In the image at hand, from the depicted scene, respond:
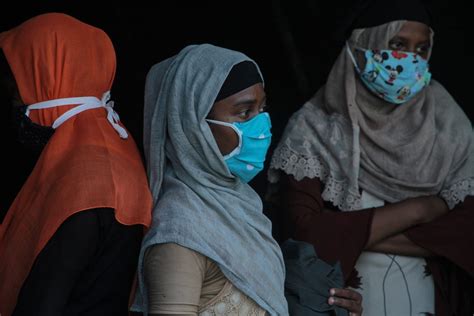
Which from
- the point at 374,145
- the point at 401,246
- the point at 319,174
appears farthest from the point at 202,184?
the point at 374,145

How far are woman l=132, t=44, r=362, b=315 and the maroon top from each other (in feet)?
1.84

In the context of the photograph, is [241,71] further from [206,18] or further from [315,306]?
[206,18]

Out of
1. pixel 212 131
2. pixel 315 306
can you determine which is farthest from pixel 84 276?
pixel 315 306

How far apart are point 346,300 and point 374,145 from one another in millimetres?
914

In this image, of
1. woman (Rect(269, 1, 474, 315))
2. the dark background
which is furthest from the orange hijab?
the dark background

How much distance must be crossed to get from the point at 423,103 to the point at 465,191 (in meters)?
0.44

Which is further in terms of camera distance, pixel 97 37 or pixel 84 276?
pixel 97 37

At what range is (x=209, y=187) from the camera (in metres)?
2.46

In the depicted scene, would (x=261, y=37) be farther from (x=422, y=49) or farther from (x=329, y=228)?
(x=329, y=228)

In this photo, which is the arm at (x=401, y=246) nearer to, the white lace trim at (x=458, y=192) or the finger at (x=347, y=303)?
the white lace trim at (x=458, y=192)

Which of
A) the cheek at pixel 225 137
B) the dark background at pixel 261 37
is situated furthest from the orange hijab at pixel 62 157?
the dark background at pixel 261 37

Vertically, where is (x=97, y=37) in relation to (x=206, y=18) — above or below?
above

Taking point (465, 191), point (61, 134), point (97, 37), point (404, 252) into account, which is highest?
point (97, 37)

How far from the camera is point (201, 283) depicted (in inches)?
89.2
